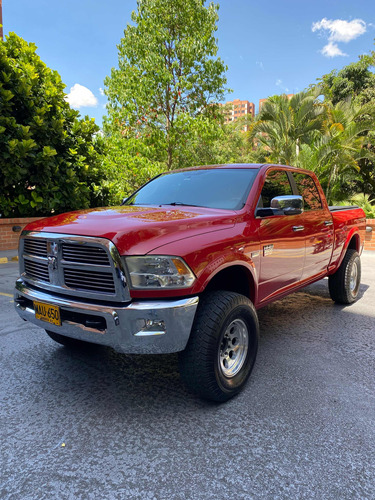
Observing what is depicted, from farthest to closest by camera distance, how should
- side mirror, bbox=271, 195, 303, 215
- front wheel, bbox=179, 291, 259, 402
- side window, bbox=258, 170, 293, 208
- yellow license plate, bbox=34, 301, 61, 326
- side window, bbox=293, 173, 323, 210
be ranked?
side window, bbox=293, 173, 323, 210 < side window, bbox=258, 170, 293, 208 < side mirror, bbox=271, 195, 303, 215 < yellow license plate, bbox=34, 301, 61, 326 < front wheel, bbox=179, 291, 259, 402

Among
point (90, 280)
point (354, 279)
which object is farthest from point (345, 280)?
point (90, 280)

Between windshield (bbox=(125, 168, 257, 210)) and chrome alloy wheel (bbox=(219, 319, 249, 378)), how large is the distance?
3.40 feet

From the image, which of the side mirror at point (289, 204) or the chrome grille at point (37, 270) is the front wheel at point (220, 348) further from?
the chrome grille at point (37, 270)

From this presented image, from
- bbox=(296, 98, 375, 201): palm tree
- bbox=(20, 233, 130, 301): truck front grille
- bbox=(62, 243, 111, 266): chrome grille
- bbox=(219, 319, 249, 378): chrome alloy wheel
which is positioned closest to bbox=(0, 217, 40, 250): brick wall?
bbox=(20, 233, 130, 301): truck front grille

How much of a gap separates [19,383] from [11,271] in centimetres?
554

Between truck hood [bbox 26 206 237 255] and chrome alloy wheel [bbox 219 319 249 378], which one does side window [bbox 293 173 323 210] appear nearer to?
truck hood [bbox 26 206 237 255]

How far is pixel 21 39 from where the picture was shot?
9.95 m

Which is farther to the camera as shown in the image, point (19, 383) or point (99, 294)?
point (19, 383)

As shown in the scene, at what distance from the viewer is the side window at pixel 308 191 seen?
444 cm

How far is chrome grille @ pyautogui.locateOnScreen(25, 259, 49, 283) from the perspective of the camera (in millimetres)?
2842

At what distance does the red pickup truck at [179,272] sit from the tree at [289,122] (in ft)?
42.1

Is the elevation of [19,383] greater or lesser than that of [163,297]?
lesser

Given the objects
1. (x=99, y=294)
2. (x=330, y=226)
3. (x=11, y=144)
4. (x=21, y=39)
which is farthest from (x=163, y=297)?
(x=21, y=39)

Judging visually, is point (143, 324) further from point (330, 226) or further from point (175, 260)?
point (330, 226)
